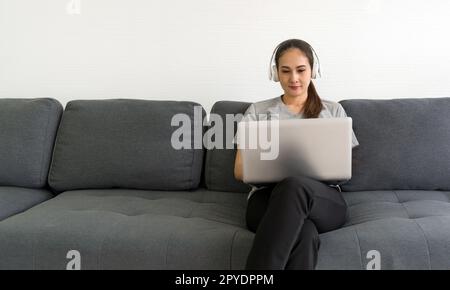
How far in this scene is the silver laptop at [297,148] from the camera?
132cm

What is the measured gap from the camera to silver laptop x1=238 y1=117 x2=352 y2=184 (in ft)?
4.33

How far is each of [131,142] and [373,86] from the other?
132 cm

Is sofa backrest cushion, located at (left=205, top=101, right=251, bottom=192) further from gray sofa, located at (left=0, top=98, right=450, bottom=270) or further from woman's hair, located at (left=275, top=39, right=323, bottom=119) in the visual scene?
woman's hair, located at (left=275, top=39, right=323, bottom=119)

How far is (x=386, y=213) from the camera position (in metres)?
1.53

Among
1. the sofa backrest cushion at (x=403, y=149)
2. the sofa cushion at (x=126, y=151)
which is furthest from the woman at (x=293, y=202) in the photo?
the sofa cushion at (x=126, y=151)

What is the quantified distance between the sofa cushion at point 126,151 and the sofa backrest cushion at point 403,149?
0.75 metres

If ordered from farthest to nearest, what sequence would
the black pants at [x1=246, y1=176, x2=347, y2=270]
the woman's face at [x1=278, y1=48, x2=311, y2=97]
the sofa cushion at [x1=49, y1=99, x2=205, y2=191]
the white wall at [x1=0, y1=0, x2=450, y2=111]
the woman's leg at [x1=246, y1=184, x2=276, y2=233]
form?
the white wall at [x1=0, y1=0, x2=450, y2=111] < the sofa cushion at [x1=49, y1=99, x2=205, y2=191] < the woman's face at [x1=278, y1=48, x2=311, y2=97] < the woman's leg at [x1=246, y1=184, x2=276, y2=233] < the black pants at [x1=246, y1=176, x2=347, y2=270]

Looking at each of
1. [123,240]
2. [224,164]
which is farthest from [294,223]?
[224,164]

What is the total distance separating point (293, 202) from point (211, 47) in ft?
4.34

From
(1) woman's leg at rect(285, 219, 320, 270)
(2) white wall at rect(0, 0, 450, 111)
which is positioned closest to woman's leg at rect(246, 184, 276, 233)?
(1) woman's leg at rect(285, 219, 320, 270)

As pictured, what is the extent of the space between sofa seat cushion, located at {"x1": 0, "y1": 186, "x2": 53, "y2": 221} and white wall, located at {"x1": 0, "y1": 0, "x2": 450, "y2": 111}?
681 mm

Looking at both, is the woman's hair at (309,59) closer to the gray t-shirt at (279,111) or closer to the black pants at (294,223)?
the gray t-shirt at (279,111)

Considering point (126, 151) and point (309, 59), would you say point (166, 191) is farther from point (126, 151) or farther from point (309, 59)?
point (309, 59)

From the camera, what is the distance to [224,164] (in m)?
1.97
